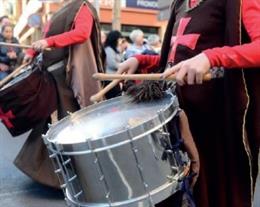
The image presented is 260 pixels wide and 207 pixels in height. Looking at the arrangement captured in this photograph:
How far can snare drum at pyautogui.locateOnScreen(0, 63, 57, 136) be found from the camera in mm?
3809

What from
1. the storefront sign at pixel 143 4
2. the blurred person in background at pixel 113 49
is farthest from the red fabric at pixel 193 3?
the storefront sign at pixel 143 4

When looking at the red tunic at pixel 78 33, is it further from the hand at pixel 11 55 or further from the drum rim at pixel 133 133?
the hand at pixel 11 55

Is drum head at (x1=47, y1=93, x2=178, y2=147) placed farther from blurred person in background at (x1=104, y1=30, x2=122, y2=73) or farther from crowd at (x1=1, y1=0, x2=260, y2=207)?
blurred person in background at (x1=104, y1=30, x2=122, y2=73)

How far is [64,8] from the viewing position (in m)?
4.13

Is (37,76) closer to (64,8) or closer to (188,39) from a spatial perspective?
(64,8)

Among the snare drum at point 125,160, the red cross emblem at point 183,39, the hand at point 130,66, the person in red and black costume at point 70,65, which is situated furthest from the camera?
the person in red and black costume at point 70,65

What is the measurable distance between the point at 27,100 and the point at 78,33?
0.59 meters

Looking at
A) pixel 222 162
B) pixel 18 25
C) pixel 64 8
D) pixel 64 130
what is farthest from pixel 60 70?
pixel 18 25

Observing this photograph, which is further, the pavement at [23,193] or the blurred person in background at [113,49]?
the blurred person in background at [113,49]

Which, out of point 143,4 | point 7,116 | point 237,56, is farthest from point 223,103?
point 143,4

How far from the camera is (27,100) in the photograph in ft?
12.7

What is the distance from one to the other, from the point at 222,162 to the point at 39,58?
236cm

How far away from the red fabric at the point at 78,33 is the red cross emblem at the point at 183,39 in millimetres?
1756

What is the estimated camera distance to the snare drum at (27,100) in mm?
3809
